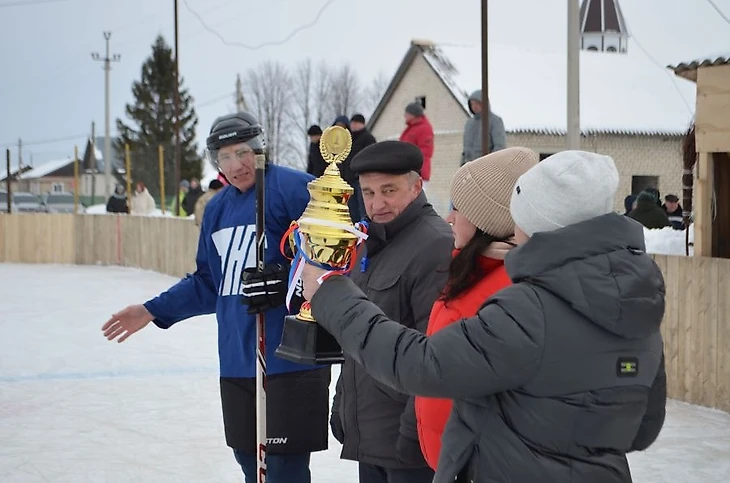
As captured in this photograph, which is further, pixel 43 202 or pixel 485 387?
pixel 43 202

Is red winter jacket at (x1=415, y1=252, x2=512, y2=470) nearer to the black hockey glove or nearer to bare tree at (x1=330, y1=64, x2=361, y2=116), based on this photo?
the black hockey glove

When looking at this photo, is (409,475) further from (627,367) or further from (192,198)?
(192,198)

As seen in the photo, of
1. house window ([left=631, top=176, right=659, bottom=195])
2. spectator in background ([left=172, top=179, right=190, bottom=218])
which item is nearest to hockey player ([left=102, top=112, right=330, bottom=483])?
spectator in background ([left=172, top=179, right=190, bottom=218])

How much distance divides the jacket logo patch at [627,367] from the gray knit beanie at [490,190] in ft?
2.18

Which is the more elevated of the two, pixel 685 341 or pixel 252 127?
pixel 252 127

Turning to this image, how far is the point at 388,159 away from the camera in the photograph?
3.07m

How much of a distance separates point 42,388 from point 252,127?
4.82 m

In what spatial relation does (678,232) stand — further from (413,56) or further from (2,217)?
(413,56)

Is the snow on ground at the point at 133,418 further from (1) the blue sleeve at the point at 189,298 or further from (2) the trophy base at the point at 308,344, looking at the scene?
(2) the trophy base at the point at 308,344

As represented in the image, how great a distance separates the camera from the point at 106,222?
20156 mm

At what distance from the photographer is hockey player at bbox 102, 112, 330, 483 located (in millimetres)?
3430

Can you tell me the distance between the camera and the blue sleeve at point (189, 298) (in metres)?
3.80

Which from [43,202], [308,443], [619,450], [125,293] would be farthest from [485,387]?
[43,202]

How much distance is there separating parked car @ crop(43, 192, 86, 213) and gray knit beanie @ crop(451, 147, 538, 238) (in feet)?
103
